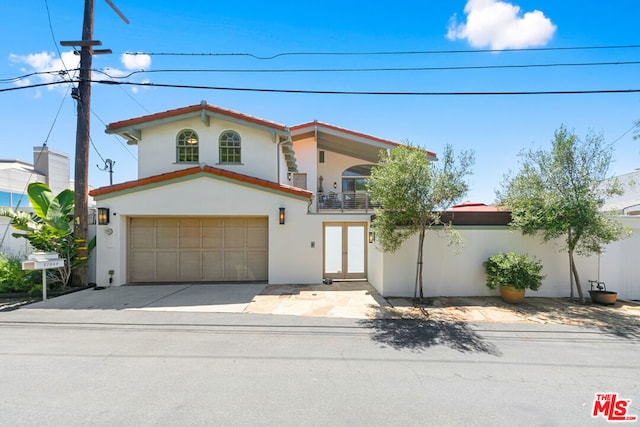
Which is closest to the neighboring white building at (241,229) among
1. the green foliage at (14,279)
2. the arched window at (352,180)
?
the green foliage at (14,279)

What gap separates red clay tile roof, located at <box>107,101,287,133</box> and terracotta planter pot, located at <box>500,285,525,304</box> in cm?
896

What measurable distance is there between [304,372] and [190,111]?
10.0 meters

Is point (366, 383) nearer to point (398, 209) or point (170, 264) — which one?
point (398, 209)

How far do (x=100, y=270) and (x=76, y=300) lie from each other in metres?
1.70

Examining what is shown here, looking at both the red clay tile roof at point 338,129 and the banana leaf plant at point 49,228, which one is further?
the red clay tile roof at point 338,129

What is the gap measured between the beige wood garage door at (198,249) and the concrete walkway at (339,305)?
1.04m

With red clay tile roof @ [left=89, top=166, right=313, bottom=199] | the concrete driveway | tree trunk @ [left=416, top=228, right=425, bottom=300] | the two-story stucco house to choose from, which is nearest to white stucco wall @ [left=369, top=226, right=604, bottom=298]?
tree trunk @ [left=416, top=228, right=425, bottom=300]

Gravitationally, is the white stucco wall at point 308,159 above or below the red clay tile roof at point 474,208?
above

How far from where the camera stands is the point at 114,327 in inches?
229

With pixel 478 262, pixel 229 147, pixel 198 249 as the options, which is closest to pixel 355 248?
pixel 478 262

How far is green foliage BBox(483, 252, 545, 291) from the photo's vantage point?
7.54 meters

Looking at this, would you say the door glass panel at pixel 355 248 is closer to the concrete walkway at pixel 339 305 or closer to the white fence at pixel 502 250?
the concrete walkway at pixel 339 305

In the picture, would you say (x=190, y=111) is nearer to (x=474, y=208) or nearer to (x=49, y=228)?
(x=49, y=228)

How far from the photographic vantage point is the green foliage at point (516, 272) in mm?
7539
